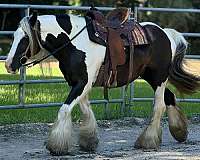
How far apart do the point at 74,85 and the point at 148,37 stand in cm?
128

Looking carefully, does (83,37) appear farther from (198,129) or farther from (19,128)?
(198,129)

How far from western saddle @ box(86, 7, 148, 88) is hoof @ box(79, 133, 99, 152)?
0.62 meters

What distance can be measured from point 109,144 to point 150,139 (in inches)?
29.9

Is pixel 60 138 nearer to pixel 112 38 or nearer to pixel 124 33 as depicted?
pixel 112 38

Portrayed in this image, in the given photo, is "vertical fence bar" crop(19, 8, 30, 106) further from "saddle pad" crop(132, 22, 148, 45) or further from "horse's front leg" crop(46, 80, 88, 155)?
"horse's front leg" crop(46, 80, 88, 155)

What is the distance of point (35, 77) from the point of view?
8758mm

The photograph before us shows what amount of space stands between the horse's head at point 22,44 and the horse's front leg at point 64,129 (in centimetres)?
65

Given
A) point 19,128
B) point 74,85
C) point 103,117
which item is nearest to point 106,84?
point 74,85

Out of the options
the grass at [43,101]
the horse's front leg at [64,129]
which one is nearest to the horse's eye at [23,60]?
the horse's front leg at [64,129]

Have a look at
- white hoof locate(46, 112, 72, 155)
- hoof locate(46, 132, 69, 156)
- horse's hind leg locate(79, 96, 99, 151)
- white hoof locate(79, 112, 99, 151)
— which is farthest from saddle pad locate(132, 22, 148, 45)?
hoof locate(46, 132, 69, 156)

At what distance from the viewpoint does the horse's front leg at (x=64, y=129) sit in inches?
233

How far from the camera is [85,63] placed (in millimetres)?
6168

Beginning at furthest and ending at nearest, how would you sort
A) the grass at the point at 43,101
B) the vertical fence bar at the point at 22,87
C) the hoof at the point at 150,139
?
the grass at the point at 43,101, the vertical fence bar at the point at 22,87, the hoof at the point at 150,139

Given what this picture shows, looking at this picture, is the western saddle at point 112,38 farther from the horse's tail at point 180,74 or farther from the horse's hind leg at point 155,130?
the horse's tail at point 180,74
